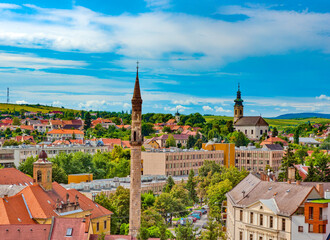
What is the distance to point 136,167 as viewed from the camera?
2810 inches

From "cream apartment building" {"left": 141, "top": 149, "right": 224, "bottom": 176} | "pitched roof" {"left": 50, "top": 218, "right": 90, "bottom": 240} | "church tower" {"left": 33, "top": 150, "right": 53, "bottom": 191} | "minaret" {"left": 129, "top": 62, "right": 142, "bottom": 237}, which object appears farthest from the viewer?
"cream apartment building" {"left": 141, "top": 149, "right": 224, "bottom": 176}

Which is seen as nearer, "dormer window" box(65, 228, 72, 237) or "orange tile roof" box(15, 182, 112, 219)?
"dormer window" box(65, 228, 72, 237)

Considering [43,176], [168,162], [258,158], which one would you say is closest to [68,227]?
[43,176]

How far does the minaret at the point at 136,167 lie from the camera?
69.2 metres

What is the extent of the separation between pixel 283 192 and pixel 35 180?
3585cm

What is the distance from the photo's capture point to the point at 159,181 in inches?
4754

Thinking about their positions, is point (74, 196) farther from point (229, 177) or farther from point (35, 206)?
point (229, 177)

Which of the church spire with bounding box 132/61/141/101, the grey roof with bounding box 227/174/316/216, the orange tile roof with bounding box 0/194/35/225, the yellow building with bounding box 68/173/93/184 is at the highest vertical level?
the church spire with bounding box 132/61/141/101

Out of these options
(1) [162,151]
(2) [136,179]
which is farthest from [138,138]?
(1) [162,151]

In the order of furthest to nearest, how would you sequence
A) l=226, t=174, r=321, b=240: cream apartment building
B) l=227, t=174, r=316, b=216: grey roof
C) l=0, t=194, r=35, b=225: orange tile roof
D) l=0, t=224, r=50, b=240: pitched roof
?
l=0, t=194, r=35, b=225: orange tile roof, l=227, t=174, r=316, b=216: grey roof, l=226, t=174, r=321, b=240: cream apartment building, l=0, t=224, r=50, b=240: pitched roof

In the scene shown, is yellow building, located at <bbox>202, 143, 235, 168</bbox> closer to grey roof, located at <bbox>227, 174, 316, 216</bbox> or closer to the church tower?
grey roof, located at <bbox>227, 174, 316, 216</bbox>

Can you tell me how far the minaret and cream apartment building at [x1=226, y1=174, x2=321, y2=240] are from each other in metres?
12.8

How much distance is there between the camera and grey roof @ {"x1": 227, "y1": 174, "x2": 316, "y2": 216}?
57875 mm

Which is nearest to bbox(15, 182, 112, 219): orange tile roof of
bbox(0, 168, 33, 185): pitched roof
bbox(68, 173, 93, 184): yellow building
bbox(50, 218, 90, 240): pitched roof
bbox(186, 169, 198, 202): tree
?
bbox(50, 218, 90, 240): pitched roof
